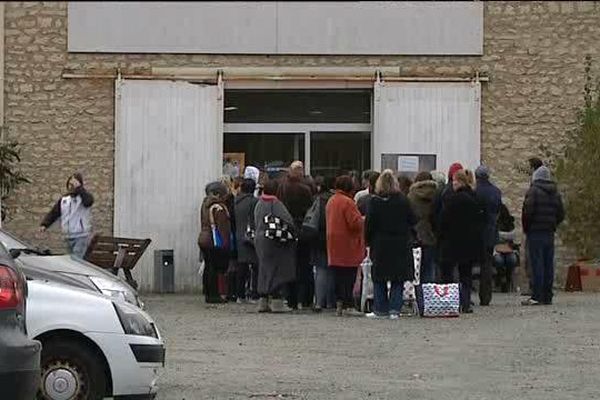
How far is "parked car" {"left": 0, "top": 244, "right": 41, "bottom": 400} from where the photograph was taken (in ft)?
23.3

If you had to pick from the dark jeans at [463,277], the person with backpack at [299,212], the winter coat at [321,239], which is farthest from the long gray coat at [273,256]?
the dark jeans at [463,277]

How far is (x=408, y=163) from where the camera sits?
21578mm

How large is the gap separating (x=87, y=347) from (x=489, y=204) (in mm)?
8980

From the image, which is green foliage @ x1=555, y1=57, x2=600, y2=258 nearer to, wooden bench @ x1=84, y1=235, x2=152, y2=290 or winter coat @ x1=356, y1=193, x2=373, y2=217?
winter coat @ x1=356, y1=193, x2=373, y2=217

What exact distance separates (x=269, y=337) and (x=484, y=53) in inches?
357

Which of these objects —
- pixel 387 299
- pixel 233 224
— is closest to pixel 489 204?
pixel 387 299

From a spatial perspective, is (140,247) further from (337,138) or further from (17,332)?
(17,332)

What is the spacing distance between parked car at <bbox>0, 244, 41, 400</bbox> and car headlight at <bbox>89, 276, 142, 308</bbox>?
2200 mm

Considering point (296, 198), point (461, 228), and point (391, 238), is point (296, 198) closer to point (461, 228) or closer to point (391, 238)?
point (391, 238)

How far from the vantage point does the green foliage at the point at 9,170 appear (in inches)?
795

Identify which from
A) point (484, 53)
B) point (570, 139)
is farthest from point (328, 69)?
point (570, 139)

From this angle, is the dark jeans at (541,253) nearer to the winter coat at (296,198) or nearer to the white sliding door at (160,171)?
the winter coat at (296,198)

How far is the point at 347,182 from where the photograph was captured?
16.1 m

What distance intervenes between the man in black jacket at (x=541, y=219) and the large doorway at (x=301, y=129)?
510 centimetres
